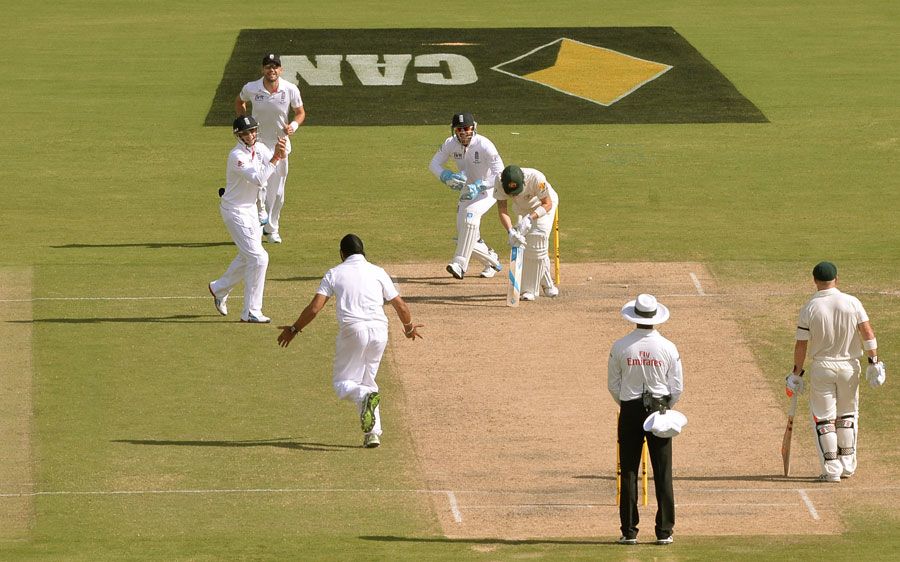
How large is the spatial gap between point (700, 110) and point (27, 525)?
60.8ft

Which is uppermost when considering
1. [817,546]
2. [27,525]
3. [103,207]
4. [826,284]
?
[826,284]

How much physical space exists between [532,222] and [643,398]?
6.94 m

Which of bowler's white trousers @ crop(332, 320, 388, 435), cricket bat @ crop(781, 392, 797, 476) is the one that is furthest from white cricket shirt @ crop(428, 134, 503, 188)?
cricket bat @ crop(781, 392, 797, 476)

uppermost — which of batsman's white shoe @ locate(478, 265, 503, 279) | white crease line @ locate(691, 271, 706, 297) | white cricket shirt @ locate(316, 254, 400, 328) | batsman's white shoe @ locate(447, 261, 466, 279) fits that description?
white cricket shirt @ locate(316, 254, 400, 328)

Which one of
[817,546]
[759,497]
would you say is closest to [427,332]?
[759,497]

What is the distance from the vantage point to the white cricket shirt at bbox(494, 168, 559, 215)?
19.8 meters

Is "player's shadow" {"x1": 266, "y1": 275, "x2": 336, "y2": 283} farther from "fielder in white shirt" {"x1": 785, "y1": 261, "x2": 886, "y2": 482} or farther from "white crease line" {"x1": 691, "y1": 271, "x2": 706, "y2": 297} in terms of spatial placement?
"fielder in white shirt" {"x1": 785, "y1": 261, "x2": 886, "y2": 482}

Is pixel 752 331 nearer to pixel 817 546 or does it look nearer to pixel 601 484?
pixel 601 484

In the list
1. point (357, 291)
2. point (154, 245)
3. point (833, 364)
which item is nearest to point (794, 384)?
point (833, 364)

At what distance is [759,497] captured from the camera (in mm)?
14438

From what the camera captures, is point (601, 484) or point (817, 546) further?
point (601, 484)

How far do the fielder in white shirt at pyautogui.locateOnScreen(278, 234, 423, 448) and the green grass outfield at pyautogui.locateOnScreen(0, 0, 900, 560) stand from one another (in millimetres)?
602

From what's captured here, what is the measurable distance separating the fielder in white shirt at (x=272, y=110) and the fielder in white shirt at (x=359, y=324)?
6856mm

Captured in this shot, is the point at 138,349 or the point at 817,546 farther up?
the point at 817,546
